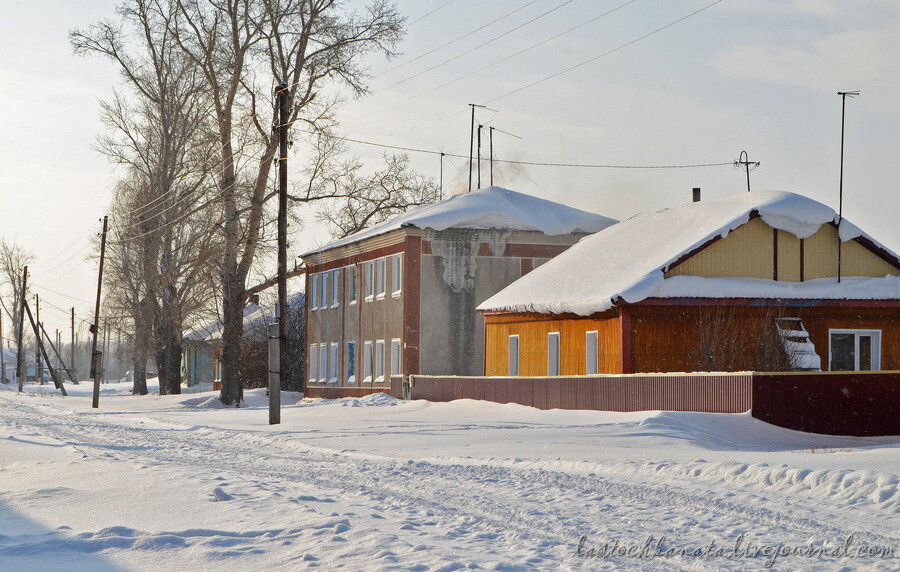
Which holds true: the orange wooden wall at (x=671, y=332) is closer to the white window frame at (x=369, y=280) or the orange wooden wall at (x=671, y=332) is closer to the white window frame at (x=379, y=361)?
the white window frame at (x=379, y=361)

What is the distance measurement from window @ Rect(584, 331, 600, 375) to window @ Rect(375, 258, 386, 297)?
510 inches

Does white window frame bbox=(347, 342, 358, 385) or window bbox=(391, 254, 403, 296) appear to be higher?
window bbox=(391, 254, 403, 296)

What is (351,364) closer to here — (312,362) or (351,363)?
(351,363)

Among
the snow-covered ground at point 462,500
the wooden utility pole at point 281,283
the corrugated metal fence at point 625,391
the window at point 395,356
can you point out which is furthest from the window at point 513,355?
the snow-covered ground at point 462,500

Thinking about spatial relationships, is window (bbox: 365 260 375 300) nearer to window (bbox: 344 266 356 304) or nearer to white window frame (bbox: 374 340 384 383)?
window (bbox: 344 266 356 304)

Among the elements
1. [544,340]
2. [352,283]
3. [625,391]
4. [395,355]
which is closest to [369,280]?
[352,283]

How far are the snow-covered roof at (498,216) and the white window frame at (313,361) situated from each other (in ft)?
17.0

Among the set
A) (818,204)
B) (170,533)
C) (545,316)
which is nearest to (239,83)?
(545,316)

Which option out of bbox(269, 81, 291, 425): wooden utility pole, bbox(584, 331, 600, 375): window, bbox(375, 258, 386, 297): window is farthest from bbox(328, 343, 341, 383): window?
bbox(269, 81, 291, 425): wooden utility pole

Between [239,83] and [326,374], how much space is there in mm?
13045

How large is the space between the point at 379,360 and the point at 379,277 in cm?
325

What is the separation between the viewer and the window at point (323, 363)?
47.2 metres

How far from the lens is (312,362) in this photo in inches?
1934

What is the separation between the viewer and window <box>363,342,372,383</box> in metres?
42.5
